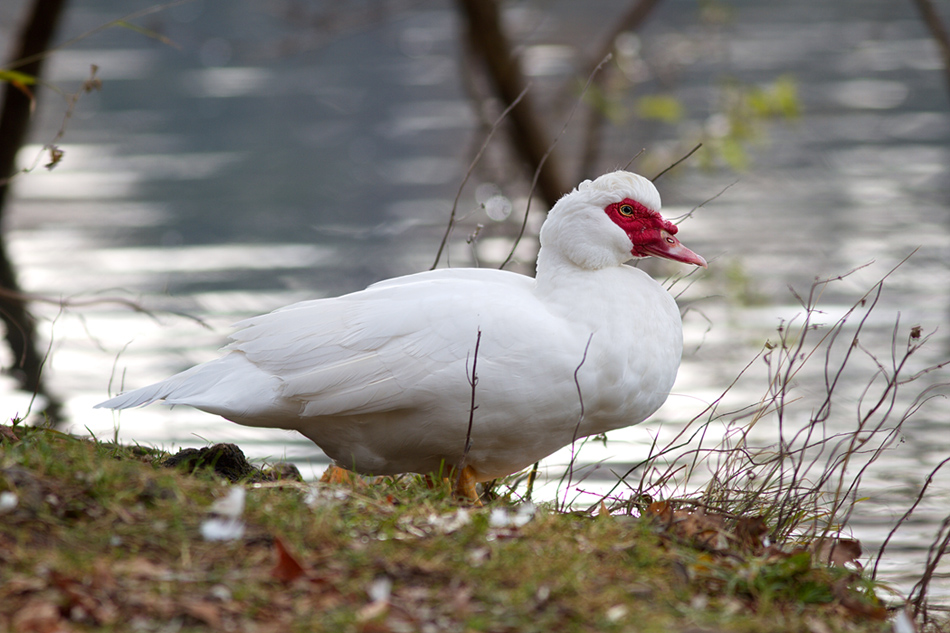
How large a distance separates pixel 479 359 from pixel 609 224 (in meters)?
0.72

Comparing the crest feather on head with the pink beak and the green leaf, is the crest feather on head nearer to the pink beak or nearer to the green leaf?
the pink beak

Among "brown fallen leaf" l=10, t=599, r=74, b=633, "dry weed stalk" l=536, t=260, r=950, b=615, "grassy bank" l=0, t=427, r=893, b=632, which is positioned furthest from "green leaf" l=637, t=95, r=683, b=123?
"brown fallen leaf" l=10, t=599, r=74, b=633

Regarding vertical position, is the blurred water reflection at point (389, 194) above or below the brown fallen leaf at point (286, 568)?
above

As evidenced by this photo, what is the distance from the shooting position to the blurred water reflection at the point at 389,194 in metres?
6.95

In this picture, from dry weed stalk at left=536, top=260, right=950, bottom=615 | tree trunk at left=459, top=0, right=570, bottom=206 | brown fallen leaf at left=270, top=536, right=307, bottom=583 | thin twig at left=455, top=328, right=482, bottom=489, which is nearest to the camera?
brown fallen leaf at left=270, top=536, right=307, bottom=583

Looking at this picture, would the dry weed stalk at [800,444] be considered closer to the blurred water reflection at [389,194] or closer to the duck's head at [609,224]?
the blurred water reflection at [389,194]

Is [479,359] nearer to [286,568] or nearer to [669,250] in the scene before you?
[669,250]

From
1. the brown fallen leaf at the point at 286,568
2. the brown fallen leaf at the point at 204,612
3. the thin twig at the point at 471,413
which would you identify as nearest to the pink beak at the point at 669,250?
the thin twig at the point at 471,413

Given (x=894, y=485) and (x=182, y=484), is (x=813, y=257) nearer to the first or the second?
(x=894, y=485)

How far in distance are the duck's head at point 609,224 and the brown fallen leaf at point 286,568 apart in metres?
1.63

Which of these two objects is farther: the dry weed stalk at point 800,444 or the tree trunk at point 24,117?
the tree trunk at point 24,117

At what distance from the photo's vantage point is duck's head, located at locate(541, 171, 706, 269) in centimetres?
392

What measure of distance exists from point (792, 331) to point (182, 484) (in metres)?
5.25

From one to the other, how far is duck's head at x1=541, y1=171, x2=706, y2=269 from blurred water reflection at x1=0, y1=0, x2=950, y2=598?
730 millimetres
